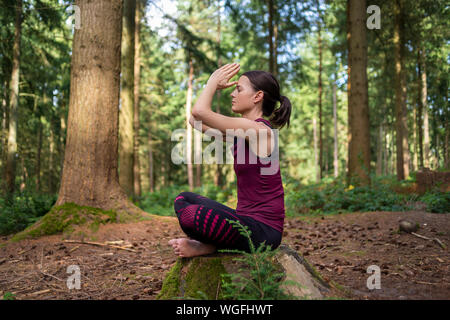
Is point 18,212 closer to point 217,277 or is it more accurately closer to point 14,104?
point 217,277

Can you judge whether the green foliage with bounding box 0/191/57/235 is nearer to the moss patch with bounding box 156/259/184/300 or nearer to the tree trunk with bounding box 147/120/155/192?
the moss patch with bounding box 156/259/184/300

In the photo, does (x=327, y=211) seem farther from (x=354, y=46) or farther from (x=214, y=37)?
(x=214, y=37)

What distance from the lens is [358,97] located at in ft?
31.1

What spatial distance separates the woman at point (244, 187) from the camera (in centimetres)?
267

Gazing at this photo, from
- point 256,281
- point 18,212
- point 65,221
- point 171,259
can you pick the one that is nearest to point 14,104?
point 18,212

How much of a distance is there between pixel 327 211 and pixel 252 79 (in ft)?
20.3

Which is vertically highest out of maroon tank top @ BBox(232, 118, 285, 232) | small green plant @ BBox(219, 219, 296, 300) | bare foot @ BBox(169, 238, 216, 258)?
maroon tank top @ BBox(232, 118, 285, 232)

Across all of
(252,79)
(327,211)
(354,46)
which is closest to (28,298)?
(252,79)

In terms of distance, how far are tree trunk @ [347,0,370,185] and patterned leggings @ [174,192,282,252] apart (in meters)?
7.08

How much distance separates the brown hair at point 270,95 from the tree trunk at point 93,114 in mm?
3667

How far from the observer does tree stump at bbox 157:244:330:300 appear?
2.64 metres

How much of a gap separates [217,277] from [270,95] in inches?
61.9

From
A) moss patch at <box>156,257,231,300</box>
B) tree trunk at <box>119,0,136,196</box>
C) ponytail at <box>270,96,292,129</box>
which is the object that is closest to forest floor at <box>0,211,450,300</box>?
moss patch at <box>156,257,231,300</box>

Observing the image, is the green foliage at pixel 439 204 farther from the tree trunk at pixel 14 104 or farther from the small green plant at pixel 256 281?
the tree trunk at pixel 14 104
